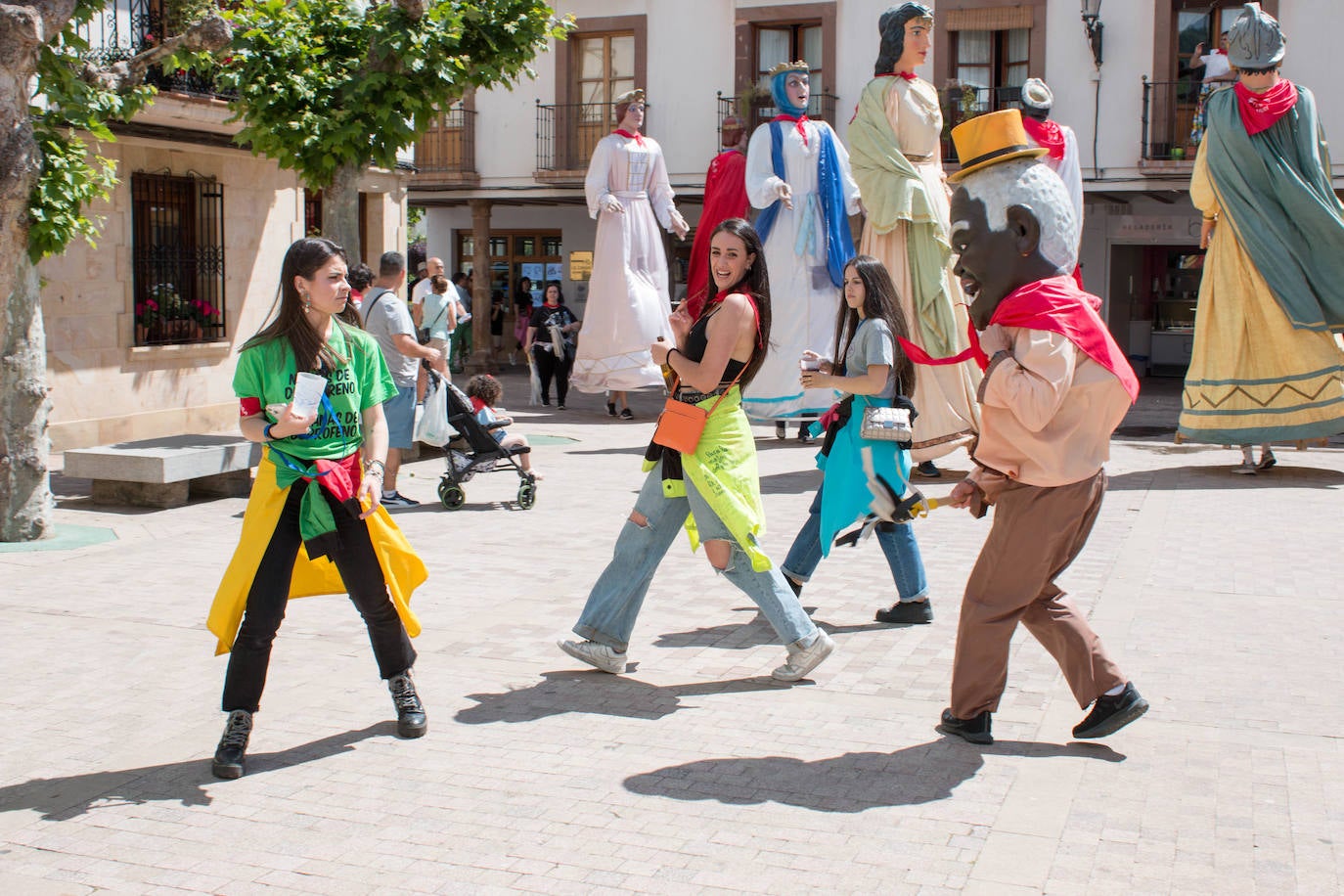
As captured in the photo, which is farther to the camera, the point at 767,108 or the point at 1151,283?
the point at 1151,283

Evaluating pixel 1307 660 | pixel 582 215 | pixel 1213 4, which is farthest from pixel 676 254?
pixel 1307 660

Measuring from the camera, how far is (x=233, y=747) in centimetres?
424

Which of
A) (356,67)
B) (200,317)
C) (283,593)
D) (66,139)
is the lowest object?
(283,593)

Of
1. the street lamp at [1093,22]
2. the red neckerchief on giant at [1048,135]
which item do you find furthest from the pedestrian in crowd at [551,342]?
the street lamp at [1093,22]

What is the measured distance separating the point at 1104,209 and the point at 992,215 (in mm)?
20469

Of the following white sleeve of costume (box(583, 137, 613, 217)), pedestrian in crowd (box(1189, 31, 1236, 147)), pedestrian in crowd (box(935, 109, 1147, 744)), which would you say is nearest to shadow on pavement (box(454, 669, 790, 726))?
pedestrian in crowd (box(935, 109, 1147, 744))

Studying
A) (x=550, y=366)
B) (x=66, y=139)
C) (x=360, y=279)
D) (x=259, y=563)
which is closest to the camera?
(x=259, y=563)

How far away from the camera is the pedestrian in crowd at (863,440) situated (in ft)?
19.2

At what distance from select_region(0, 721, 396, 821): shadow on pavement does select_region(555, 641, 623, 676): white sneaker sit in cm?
98

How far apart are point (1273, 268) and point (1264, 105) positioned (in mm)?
1077

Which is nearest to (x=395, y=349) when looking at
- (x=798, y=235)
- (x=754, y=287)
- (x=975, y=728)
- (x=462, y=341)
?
(x=798, y=235)

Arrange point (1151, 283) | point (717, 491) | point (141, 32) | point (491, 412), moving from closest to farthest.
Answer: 1. point (717, 491)
2. point (491, 412)
3. point (141, 32)
4. point (1151, 283)

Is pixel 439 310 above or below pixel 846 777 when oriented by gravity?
above

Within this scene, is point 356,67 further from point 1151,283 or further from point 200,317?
point 1151,283
